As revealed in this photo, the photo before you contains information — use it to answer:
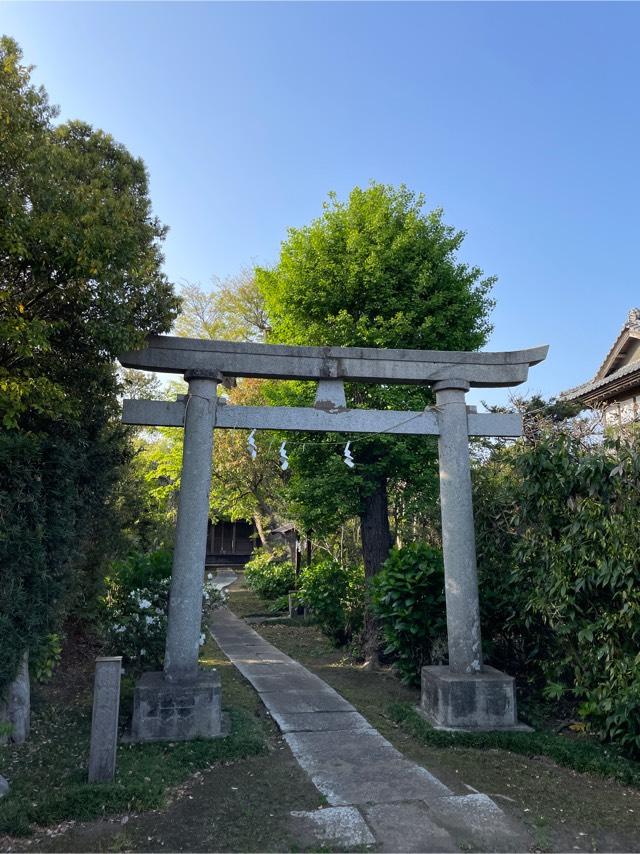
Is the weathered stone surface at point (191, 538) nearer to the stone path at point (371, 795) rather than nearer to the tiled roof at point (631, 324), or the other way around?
the stone path at point (371, 795)

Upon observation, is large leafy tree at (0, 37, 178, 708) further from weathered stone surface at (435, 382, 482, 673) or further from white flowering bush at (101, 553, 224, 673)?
weathered stone surface at (435, 382, 482, 673)

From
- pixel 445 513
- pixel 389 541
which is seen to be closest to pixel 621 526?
pixel 445 513

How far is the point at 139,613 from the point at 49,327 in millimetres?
3979

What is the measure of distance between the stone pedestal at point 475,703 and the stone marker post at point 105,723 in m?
3.44

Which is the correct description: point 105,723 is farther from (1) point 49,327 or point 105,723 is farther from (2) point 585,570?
(2) point 585,570

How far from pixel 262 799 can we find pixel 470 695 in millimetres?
2798

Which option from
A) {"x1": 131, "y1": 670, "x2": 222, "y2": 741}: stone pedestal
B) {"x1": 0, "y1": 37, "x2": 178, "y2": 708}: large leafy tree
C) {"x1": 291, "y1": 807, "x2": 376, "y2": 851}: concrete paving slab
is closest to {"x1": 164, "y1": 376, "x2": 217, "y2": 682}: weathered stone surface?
{"x1": 131, "y1": 670, "x2": 222, "y2": 741}: stone pedestal

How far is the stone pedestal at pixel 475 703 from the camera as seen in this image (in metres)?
6.17

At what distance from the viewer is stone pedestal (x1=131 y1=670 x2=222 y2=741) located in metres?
5.71

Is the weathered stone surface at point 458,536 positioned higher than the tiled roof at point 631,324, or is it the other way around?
the tiled roof at point 631,324

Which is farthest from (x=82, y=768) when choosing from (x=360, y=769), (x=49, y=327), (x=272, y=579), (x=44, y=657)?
(x=272, y=579)

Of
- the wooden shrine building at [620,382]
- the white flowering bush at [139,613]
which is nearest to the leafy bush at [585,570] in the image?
the white flowering bush at [139,613]

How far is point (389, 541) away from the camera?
404 inches

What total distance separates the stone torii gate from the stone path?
1.03m
